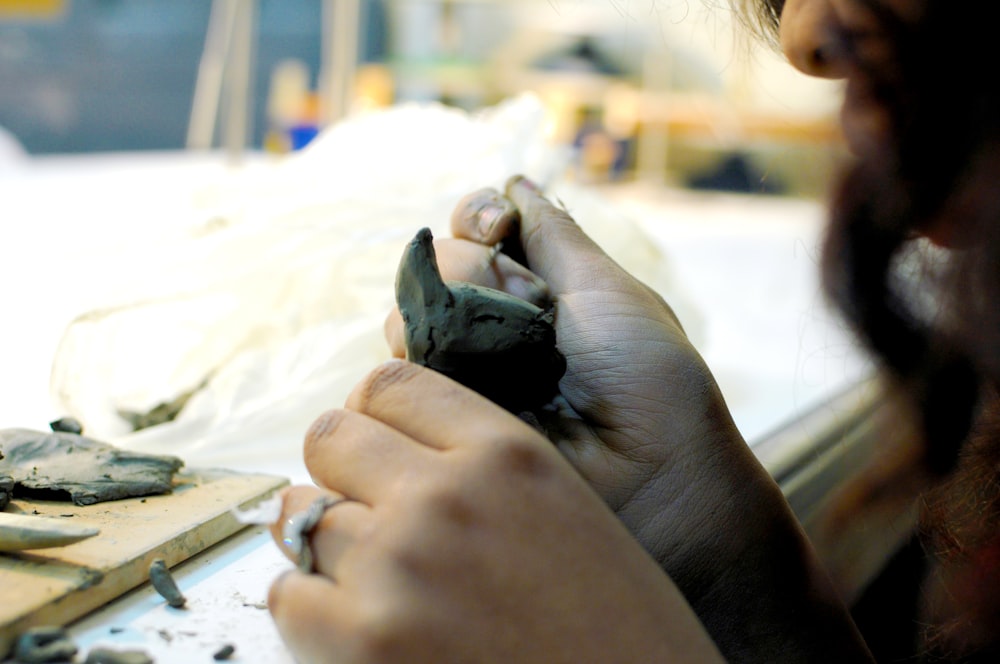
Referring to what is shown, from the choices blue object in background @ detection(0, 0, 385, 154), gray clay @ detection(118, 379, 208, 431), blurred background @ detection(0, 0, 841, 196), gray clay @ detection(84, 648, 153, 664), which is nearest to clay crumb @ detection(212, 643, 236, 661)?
gray clay @ detection(84, 648, 153, 664)

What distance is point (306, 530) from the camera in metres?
0.45

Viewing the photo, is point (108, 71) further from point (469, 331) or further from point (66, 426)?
point (469, 331)

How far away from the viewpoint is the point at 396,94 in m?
3.43

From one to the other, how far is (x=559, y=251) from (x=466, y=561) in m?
0.32

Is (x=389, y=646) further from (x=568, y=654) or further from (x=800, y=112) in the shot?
(x=800, y=112)

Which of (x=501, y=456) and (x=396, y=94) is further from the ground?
(x=396, y=94)

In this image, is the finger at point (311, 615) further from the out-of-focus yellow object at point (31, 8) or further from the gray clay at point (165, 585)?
the out-of-focus yellow object at point (31, 8)

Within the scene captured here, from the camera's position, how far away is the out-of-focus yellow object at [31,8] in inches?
90.0

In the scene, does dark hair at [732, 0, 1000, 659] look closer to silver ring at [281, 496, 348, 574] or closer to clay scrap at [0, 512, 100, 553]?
silver ring at [281, 496, 348, 574]

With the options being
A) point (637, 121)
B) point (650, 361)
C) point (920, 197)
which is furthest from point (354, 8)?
point (637, 121)

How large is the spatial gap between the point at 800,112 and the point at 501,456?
1423mm

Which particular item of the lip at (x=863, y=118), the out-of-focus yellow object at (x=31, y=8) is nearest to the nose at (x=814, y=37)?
the lip at (x=863, y=118)

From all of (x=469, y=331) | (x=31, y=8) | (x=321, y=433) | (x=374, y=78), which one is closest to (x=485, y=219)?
(x=469, y=331)

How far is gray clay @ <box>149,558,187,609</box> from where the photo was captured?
21.3 inches
